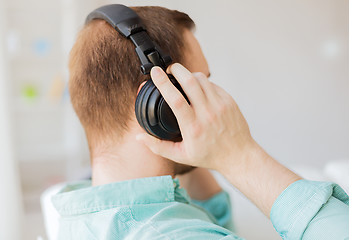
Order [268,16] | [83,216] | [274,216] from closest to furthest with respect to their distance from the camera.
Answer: [274,216] → [83,216] → [268,16]

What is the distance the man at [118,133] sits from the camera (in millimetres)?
617

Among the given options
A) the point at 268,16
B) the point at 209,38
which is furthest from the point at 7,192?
the point at 268,16

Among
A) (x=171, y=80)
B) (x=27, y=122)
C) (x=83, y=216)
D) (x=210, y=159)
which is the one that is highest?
(x=171, y=80)

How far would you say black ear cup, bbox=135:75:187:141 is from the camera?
557mm

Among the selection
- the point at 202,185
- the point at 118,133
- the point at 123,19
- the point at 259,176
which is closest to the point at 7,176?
the point at 202,185

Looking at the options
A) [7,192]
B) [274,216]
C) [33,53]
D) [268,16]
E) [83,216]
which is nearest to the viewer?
[274,216]

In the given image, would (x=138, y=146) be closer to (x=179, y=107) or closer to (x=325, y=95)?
(x=179, y=107)

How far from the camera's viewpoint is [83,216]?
24.7 inches

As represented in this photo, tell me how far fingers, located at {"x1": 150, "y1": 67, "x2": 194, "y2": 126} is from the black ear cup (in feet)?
0.06

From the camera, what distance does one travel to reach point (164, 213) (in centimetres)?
60

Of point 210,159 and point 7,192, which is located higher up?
point 210,159

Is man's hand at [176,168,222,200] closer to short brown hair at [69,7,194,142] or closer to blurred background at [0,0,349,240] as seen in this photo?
blurred background at [0,0,349,240]

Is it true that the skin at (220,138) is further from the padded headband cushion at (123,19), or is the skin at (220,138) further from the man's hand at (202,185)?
the man's hand at (202,185)

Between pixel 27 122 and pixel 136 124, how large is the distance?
2.56m
